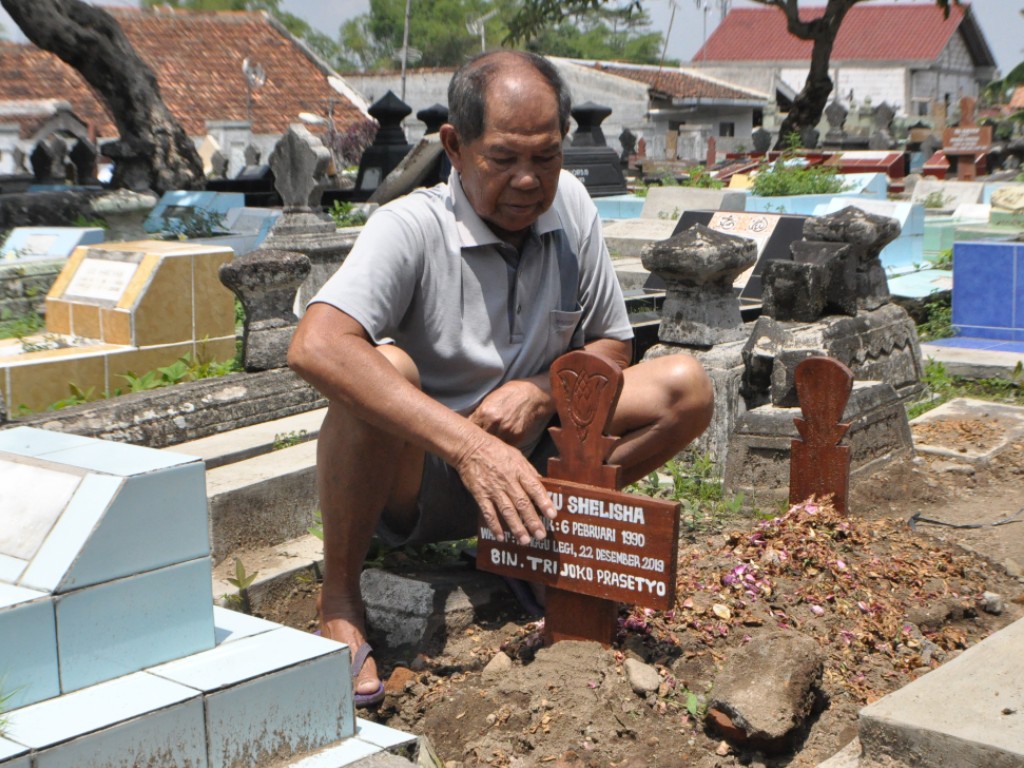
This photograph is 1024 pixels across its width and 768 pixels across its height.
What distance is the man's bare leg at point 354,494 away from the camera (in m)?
2.67

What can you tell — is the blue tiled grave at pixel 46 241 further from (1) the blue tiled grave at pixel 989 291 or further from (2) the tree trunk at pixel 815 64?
(2) the tree trunk at pixel 815 64

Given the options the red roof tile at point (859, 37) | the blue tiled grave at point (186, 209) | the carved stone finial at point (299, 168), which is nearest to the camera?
the carved stone finial at point (299, 168)

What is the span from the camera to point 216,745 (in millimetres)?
2072

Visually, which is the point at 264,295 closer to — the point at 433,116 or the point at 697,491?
the point at 697,491

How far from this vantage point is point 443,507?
296 cm

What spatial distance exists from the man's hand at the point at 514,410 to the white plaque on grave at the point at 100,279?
3.32 meters

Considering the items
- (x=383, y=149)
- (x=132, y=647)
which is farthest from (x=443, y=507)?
(x=383, y=149)

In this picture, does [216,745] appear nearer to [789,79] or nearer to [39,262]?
[39,262]

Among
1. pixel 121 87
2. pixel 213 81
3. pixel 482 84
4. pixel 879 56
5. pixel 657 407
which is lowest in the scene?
pixel 657 407

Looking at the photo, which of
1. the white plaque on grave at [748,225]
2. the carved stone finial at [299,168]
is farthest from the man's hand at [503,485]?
the carved stone finial at [299,168]

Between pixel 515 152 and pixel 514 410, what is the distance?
23.0 inches

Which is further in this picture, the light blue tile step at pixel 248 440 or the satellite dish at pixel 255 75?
the satellite dish at pixel 255 75

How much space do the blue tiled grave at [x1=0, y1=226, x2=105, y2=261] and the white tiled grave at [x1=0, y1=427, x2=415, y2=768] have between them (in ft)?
19.8

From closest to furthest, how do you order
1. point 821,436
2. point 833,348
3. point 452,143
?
point 452,143 → point 821,436 → point 833,348
